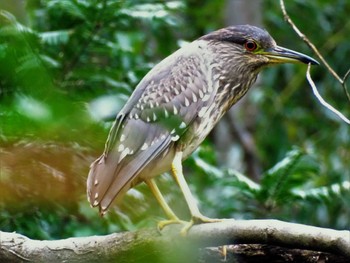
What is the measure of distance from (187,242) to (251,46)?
1222mm

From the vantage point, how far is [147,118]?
2408 mm

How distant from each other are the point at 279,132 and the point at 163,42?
3.42 feet

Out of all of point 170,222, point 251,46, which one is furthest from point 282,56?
point 170,222

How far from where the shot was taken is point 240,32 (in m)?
2.90

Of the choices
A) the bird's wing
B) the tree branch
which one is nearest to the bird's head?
the bird's wing

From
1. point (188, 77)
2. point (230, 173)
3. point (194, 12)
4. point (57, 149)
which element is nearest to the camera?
point (57, 149)

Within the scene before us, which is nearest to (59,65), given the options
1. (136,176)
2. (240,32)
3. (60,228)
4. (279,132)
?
(60,228)

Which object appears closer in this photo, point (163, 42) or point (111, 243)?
point (111, 243)

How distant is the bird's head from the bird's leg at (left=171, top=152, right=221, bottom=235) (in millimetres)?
487

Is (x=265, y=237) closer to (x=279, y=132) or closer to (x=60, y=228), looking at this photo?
(x=60, y=228)

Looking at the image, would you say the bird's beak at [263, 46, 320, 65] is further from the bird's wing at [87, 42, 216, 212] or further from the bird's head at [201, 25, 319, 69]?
the bird's wing at [87, 42, 216, 212]

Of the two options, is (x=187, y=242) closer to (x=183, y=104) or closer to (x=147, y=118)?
(x=147, y=118)

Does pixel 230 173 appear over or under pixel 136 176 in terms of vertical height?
under

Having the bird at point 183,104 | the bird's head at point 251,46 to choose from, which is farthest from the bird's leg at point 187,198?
the bird's head at point 251,46
